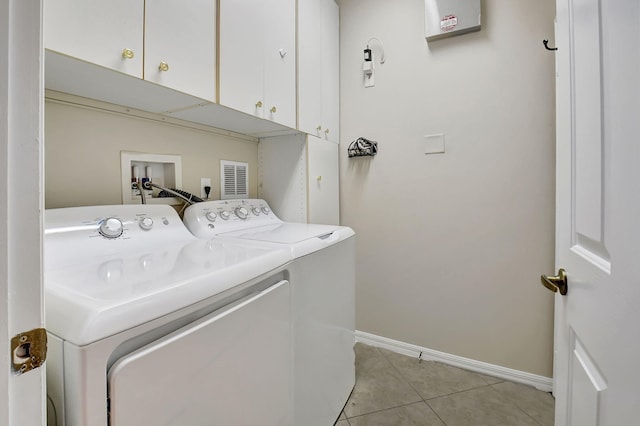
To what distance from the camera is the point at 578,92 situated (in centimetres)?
69

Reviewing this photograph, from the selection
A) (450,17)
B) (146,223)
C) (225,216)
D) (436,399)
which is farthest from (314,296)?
(450,17)

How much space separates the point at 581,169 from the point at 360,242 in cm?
169

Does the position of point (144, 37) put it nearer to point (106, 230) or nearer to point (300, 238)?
point (106, 230)

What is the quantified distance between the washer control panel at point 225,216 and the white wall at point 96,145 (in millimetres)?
212

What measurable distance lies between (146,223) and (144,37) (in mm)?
677

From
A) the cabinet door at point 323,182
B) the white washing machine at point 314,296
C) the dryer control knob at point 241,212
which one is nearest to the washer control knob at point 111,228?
the white washing machine at point 314,296

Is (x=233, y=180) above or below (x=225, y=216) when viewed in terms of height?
above

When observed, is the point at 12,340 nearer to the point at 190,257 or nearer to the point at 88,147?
the point at 190,257

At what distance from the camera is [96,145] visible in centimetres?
121

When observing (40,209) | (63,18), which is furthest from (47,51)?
(40,209)

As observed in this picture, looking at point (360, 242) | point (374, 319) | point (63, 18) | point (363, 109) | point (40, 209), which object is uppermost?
point (363, 109)

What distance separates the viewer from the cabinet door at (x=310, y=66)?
1816 mm

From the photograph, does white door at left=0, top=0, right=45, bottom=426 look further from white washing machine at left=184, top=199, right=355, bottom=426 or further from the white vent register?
the white vent register

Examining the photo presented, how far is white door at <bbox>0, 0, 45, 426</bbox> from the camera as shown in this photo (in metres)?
0.36
